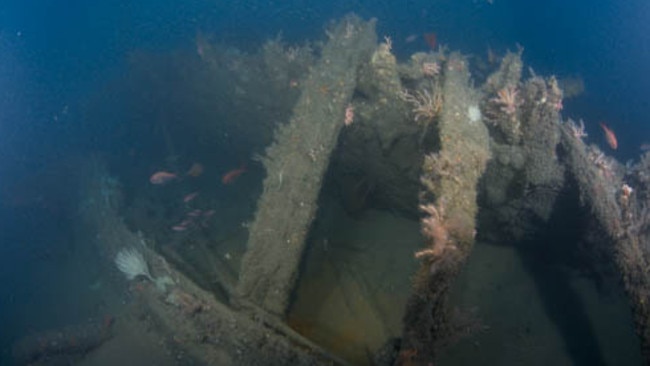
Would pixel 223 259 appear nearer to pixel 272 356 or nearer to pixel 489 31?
pixel 272 356

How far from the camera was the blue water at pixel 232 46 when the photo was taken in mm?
15977

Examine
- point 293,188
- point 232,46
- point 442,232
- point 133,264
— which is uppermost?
point 232,46

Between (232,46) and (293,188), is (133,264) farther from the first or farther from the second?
(232,46)

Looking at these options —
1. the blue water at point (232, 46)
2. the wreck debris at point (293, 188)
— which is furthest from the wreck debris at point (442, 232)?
the blue water at point (232, 46)

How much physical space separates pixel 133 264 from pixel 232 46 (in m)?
9.70

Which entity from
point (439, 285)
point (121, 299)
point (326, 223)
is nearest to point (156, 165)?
point (121, 299)

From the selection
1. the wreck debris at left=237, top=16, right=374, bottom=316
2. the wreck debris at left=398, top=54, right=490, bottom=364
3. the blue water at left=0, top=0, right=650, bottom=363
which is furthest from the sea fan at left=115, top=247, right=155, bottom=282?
the blue water at left=0, top=0, right=650, bottom=363

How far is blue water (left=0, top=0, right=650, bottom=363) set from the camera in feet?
52.4

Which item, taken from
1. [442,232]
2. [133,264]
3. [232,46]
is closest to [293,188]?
[442,232]

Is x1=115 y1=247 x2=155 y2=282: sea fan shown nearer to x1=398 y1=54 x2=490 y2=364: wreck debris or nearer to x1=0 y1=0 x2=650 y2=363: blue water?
x1=398 y1=54 x2=490 y2=364: wreck debris

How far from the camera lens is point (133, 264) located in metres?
6.62

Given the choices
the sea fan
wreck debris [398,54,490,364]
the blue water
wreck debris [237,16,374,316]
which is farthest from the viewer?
the blue water

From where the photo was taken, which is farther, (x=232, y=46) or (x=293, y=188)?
(x=232, y=46)

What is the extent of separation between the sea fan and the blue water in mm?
5363
